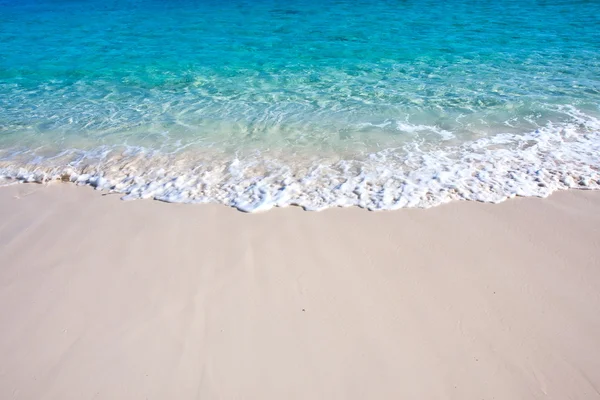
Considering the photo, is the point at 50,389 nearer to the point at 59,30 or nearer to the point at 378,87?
the point at 378,87

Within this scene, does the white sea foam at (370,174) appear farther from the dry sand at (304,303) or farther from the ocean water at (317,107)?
the dry sand at (304,303)

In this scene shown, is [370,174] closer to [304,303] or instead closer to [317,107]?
[304,303]

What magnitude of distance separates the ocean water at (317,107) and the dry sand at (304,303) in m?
0.63

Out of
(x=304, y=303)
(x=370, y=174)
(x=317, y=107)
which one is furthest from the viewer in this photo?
(x=317, y=107)

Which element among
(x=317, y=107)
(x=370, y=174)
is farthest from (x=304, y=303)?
(x=317, y=107)

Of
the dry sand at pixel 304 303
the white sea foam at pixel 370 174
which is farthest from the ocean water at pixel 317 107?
the dry sand at pixel 304 303

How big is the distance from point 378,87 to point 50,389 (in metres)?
7.79

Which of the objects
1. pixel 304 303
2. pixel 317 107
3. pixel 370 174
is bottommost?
pixel 304 303

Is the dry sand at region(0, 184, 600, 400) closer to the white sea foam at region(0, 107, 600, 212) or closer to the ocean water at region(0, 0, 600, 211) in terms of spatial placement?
the white sea foam at region(0, 107, 600, 212)

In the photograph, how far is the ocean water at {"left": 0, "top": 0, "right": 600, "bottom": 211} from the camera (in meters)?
5.32

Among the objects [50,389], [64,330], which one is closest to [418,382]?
[50,389]

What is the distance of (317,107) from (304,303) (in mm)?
5103

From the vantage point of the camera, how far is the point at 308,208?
477 cm

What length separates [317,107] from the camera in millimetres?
7836
